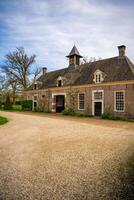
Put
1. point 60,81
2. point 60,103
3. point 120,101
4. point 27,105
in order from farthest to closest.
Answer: point 27,105 < point 60,103 < point 60,81 < point 120,101

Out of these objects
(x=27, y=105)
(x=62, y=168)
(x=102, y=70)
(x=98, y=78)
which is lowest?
(x=62, y=168)

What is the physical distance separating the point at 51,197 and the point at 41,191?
0.32m

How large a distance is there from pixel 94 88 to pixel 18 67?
22729 millimetres

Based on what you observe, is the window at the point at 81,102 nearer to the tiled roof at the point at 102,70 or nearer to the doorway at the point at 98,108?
the tiled roof at the point at 102,70

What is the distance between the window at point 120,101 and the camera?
17.6 m

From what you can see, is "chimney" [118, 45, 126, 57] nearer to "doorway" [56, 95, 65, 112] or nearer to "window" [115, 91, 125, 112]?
"window" [115, 91, 125, 112]

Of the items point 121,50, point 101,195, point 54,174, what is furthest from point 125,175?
point 121,50

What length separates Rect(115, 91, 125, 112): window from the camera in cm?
1762

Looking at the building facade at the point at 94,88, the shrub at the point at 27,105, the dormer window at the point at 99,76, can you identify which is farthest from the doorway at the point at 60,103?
the dormer window at the point at 99,76

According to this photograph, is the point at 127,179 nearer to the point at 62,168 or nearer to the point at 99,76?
the point at 62,168

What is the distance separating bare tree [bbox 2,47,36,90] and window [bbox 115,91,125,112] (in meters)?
24.2

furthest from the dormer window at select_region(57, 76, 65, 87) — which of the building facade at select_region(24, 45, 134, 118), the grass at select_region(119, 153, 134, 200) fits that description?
the grass at select_region(119, 153, 134, 200)

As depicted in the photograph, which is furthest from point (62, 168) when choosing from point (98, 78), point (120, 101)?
point (98, 78)

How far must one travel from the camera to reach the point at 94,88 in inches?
789
